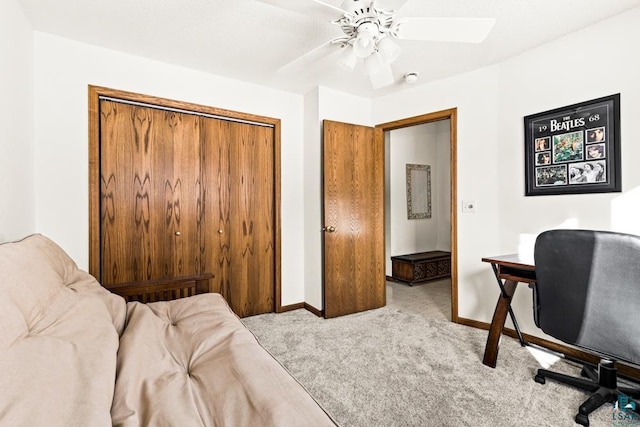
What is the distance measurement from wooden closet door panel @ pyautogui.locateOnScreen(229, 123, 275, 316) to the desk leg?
6.68 ft

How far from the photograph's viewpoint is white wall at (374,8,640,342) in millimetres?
2041

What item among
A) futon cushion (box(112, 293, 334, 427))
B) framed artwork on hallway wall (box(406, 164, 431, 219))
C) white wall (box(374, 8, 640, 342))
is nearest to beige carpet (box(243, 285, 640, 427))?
white wall (box(374, 8, 640, 342))

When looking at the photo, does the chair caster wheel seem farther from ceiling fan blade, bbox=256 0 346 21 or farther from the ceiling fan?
ceiling fan blade, bbox=256 0 346 21

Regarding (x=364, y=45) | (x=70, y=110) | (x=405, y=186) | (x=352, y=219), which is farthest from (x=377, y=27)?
(x=405, y=186)

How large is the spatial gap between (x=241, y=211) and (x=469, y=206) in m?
2.18

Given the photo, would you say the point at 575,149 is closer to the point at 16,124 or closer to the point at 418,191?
the point at 418,191

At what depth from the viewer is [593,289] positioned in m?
1.50

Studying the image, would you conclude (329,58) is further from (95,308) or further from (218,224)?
(95,308)

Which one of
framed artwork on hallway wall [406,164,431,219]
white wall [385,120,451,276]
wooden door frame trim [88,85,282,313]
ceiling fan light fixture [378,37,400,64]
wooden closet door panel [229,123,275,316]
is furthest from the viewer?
framed artwork on hallway wall [406,164,431,219]

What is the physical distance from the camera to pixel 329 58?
8.46 feet

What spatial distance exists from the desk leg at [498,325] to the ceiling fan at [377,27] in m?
1.59

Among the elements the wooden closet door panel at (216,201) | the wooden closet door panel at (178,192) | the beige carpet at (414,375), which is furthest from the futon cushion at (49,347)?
the wooden closet door panel at (216,201)

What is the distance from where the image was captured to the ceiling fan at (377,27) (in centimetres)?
145

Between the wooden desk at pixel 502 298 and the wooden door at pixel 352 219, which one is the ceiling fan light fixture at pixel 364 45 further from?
the wooden desk at pixel 502 298
